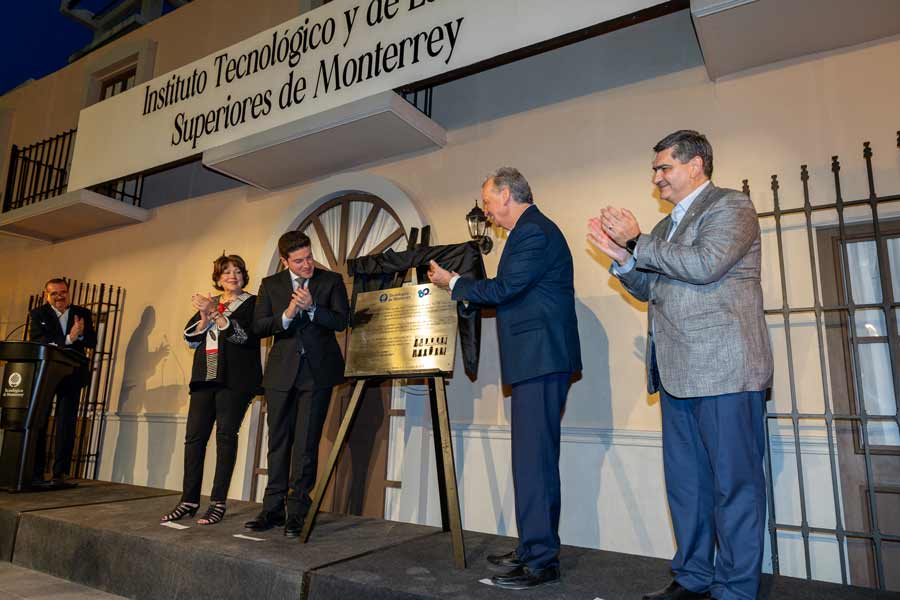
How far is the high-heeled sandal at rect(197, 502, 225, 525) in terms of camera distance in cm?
329

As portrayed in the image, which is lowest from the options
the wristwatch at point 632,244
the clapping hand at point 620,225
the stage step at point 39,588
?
the stage step at point 39,588

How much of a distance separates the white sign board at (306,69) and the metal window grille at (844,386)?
1331 millimetres

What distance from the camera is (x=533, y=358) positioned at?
2.41 m

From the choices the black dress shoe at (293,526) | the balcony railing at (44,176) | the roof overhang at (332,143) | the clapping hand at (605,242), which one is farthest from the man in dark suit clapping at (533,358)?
the balcony railing at (44,176)

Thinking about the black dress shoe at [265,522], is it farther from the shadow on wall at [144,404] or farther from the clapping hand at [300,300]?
the shadow on wall at [144,404]

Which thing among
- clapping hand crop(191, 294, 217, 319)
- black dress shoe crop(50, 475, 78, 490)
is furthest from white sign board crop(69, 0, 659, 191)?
black dress shoe crop(50, 475, 78, 490)

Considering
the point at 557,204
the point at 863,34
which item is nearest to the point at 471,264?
the point at 557,204

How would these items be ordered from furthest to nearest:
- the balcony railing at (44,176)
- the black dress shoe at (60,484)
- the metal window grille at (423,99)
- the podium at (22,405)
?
1. the balcony railing at (44,176)
2. the black dress shoe at (60,484)
3. the podium at (22,405)
4. the metal window grille at (423,99)

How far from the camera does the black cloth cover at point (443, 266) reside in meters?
3.14

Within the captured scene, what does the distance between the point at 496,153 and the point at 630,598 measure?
2.62m

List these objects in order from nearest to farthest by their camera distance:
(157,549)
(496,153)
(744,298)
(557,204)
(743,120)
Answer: (744,298), (157,549), (743,120), (557,204), (496,153)

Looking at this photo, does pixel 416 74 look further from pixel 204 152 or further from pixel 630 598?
pixel 630 598

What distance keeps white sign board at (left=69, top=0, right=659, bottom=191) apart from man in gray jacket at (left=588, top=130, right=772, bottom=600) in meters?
1.31

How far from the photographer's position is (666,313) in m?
2.13
